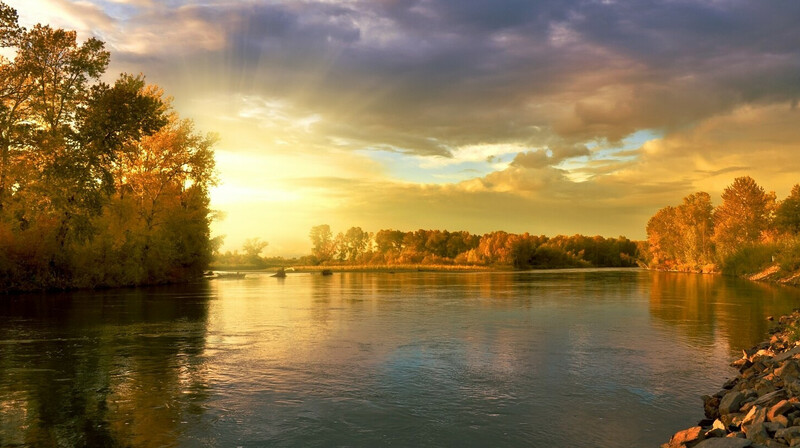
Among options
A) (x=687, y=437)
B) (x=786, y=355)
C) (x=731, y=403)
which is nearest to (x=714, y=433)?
(x=687, y=437)

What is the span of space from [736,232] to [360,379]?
132m

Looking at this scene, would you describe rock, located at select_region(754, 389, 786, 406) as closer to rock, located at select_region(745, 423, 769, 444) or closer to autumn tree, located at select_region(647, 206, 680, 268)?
rock, located at select_region(745, 423, 769, 444)

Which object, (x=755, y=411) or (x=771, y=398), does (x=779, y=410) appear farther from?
(x=771, y=398)

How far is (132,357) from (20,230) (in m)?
42.3

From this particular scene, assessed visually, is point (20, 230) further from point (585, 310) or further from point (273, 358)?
point (585, 310)

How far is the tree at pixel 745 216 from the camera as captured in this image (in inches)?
4818

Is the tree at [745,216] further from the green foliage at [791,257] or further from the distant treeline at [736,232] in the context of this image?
the green foliage at [791,257]

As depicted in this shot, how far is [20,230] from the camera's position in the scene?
5166 cm

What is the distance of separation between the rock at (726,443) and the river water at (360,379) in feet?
5.91

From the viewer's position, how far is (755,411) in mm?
10398

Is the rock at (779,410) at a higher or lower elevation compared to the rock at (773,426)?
higher

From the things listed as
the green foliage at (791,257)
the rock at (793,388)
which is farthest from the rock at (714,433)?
the green foliage at (791,257)

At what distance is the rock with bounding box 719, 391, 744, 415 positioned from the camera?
12.0m

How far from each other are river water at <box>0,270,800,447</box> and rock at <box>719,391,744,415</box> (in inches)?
27.3
